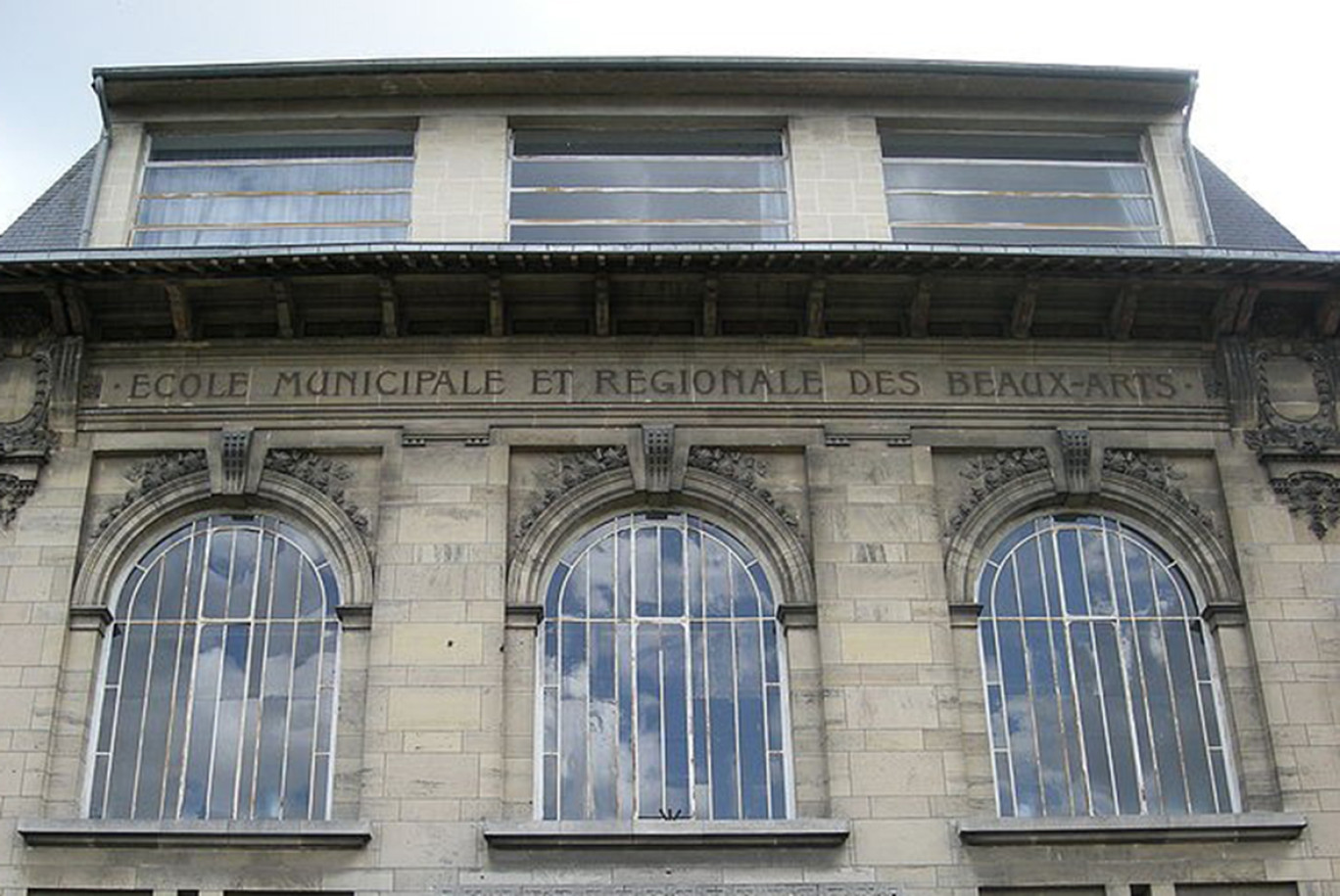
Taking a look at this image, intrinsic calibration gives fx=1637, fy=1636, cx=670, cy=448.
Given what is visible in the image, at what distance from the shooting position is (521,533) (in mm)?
16172

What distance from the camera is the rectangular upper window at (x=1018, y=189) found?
18.4 metres

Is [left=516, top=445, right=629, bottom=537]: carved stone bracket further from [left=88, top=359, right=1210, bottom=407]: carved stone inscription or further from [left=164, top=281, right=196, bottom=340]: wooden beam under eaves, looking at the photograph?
[left=164, top=281, right=196, bottom=340]: wooden beam under eaves

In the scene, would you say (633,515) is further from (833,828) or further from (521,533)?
(833,828)

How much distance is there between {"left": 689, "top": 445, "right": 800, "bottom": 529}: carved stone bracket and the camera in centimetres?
1642

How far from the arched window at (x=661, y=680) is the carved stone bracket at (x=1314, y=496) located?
537 cm

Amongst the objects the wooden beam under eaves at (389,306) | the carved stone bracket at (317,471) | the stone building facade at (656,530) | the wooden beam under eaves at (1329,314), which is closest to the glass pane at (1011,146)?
the stone building facade at (656,530)

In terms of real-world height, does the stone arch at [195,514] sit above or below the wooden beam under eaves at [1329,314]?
below

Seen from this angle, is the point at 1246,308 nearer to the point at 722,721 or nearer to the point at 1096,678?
the point at 1096,678

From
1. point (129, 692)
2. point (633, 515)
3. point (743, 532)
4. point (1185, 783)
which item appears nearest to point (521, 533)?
point (633, 515)

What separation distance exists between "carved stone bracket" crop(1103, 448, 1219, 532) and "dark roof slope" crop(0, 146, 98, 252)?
11.2m

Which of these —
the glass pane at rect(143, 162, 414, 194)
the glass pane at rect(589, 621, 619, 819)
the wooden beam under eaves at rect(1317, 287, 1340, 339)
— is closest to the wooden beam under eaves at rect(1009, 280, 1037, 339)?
the wooden beam under eaves at rect(1317, 287, 1340, 339)

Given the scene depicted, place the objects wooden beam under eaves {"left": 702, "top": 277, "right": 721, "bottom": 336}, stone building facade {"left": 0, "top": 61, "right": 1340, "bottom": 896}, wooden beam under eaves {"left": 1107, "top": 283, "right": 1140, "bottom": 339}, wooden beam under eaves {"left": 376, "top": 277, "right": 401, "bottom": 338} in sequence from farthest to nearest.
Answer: wooden beam under eaves {"left": 1107, "top": 283, "right": 1140, "bottom": 339} < wooden beam under eaves {"left": 702, "top": 277, "right": 721, "bottom": 336} < wooden beam under eaves {"left": 376, "top": 277, "right": 401, "bottom": 338} < stone building facade {"left": 0, "top": 61, "right": 1340, "bottom": 896}

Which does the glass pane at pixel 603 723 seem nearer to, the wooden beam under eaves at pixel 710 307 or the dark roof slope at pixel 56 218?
the wooden beam under eaves at pixel 710 307

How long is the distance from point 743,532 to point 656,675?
5.69 feet
